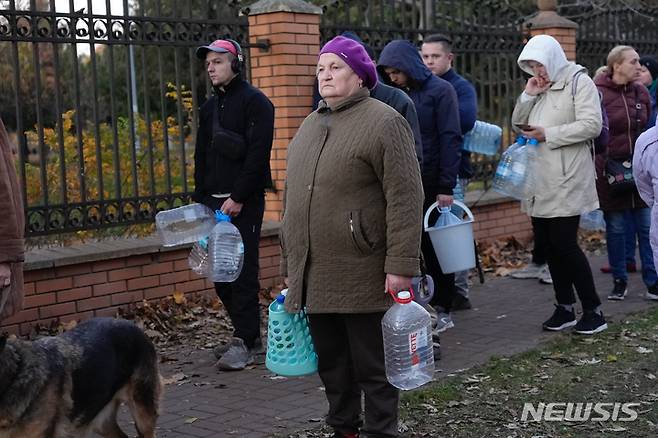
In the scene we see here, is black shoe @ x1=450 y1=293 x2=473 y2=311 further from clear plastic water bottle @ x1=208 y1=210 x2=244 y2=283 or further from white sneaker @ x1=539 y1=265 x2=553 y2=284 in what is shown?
clear plastic water bottle @ x1=208 y1=210 x2=244 y2=283

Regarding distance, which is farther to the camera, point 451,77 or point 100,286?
point 451,77

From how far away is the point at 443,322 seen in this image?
7328 millimetres

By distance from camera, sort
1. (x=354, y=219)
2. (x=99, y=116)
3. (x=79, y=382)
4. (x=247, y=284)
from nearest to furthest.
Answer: (x=79, y=382) < (x=354, y=219) < (x=247, y=284) < (x=99, y=116)

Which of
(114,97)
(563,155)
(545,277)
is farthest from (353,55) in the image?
(545,277)

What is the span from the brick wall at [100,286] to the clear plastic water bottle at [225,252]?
1.37 meters

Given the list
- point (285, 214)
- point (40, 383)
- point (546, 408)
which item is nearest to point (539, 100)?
point (546, 408)

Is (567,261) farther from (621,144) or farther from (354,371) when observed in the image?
(354,371)

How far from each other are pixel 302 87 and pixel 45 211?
2.61m

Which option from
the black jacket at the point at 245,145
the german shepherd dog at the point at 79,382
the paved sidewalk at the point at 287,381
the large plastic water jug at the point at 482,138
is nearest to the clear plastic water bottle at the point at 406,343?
the paved sidewalk at the point at 287,381

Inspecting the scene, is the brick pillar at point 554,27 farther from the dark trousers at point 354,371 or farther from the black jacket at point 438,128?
the dark trousers at point 354,371

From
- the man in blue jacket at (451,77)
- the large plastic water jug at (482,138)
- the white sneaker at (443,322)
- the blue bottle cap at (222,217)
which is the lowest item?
the white sneaker at (443,322)

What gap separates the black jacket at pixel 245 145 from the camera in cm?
627

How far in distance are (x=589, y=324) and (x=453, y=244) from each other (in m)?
1.14

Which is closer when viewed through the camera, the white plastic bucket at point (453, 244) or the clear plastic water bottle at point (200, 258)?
the clear plastic water bottle at point (200, 258)
